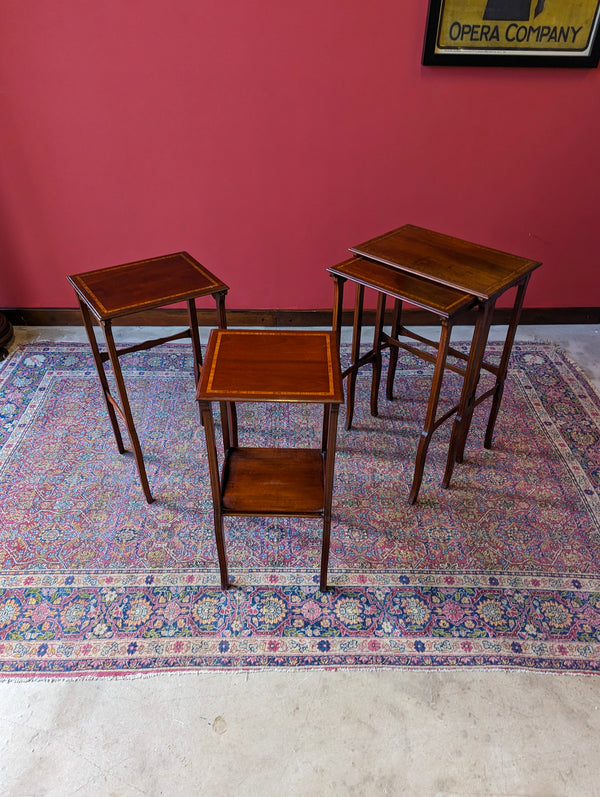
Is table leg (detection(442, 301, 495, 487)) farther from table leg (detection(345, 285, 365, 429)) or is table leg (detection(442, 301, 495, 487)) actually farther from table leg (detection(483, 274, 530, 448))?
table leg (detection(345, 285, 365, 429))

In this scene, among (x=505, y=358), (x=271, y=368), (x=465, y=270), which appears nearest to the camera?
(x=271, y=368)

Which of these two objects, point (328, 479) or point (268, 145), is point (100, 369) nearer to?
point (328, 479)

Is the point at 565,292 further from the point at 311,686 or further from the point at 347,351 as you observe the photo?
the point at 311,686

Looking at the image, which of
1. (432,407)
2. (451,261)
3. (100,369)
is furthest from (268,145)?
(432,407)

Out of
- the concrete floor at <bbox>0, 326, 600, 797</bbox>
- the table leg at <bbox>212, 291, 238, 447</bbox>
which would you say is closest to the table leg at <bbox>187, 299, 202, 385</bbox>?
the table leg at <bbox>212, 291, 238, 447</bbox>

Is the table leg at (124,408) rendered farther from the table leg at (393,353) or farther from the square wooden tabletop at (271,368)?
the table leg at (393,353)

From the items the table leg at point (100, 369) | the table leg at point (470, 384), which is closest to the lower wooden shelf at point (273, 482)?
the table leg at point (470, 384)

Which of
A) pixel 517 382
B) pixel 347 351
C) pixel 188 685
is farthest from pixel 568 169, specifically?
pixel 188 685

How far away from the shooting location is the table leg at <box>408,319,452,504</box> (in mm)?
2014

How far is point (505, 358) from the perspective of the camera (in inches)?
96.3

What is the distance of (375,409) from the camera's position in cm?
298

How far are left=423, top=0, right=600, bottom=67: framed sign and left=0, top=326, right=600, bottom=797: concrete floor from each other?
3017 mm

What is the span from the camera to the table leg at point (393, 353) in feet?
9.13

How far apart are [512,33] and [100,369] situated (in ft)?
9.08
